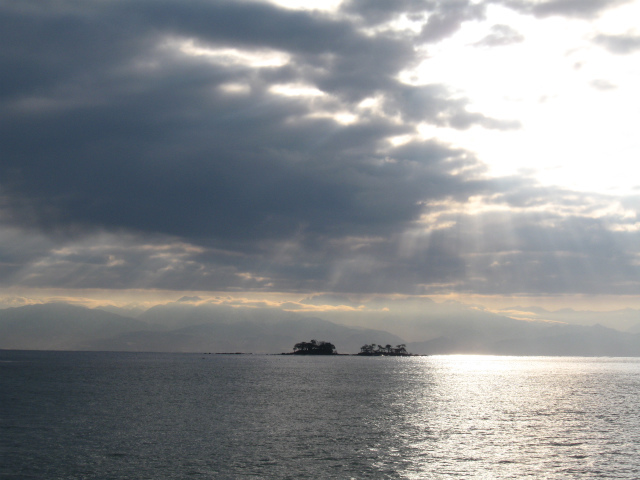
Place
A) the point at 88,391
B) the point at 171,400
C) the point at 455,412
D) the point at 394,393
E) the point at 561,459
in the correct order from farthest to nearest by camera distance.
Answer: the point at 394,393, the point at 88,391, the point at 171,400, the point at 455,412, the point at 561,459

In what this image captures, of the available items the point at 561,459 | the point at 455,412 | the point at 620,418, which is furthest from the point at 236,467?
the point at 620,418

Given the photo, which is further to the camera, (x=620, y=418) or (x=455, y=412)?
(x=455, y=412)

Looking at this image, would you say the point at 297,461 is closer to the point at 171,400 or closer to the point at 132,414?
the point at 132,414

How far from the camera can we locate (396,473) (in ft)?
172

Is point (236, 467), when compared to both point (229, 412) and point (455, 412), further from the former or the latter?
point (455, 412)

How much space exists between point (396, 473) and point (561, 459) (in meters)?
21.1

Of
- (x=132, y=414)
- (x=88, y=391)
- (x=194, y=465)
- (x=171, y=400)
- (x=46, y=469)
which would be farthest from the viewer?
(x=88, y=391)

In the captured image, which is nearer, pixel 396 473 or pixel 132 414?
pixel 396 473

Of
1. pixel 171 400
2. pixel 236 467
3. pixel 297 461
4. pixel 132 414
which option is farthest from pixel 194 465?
pixel 171 400

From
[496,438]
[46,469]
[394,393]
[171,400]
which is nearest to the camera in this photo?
[46,469]

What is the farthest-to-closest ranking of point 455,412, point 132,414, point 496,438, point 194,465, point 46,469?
point 455,412 → point 132,414 → point 496,438 → point 194,465 → point 46,469

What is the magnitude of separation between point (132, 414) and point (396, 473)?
5309 centimetres

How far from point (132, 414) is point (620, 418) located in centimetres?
8272

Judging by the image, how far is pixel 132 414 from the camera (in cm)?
8912
